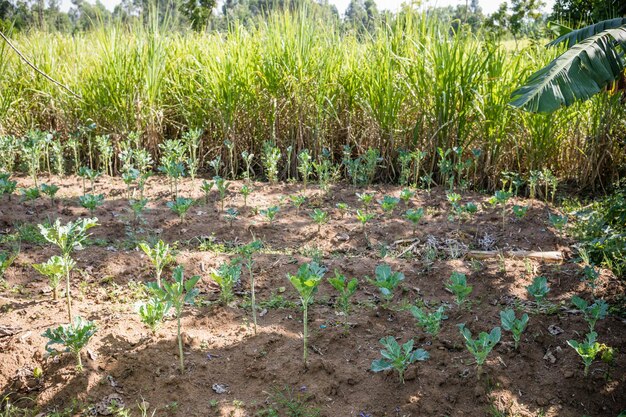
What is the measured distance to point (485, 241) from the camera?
4246mm

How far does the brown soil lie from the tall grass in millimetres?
1830

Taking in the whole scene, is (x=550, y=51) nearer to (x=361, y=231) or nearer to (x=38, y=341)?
(x=361, y=231)

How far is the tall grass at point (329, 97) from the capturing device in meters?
5.45

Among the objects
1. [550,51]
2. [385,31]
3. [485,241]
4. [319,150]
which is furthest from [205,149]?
[550,51]

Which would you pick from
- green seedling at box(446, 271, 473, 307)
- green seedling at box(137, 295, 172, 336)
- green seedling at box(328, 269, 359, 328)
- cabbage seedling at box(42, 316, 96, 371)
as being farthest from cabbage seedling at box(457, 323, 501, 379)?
cabbage seedling at box(42, 316, 96, 371)

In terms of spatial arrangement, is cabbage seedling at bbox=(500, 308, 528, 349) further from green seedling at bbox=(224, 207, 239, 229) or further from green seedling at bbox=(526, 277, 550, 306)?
green seedling at bbox=(224, 207, 239, 229)

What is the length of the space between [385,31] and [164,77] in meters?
→ 2.68

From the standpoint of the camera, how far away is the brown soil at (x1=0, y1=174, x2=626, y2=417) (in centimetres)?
233

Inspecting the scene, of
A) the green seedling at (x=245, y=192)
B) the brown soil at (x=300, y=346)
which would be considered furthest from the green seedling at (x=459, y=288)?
the green seedling at (x=245, y=192)

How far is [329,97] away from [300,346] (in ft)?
12.7

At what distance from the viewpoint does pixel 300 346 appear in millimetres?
2686

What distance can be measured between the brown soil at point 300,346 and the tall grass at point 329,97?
183 cm

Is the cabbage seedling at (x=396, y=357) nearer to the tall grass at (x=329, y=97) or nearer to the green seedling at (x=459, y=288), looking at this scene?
the green seedling at (x=459, y=288)

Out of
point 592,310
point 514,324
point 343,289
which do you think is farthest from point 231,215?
point 592,310
